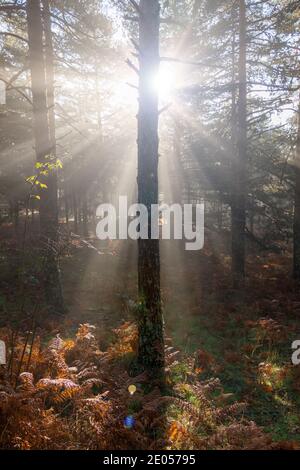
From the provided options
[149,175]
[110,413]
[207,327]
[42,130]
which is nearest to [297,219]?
[207,327]

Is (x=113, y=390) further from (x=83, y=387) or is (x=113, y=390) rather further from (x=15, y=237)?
(x=15, y=237)

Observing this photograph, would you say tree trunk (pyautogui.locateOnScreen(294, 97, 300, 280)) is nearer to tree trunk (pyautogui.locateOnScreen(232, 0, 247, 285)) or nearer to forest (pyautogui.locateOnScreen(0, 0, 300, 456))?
forest (pyautogui.locateOnScreen(0, 0, 300, 456))

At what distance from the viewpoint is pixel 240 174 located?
1367 centimetres

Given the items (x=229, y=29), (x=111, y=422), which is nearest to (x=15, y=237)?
(x=229, y=29)

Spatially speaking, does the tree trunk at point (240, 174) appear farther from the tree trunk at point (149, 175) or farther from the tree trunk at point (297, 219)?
the tree trunk at point (149, 175)

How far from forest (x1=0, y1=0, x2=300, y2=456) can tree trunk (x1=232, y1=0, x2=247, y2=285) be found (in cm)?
5

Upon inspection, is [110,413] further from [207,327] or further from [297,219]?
[297,219]

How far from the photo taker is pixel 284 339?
9891mm

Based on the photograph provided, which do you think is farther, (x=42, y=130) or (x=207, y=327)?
(x=207, y=327)

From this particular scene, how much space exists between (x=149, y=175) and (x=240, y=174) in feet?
26.9

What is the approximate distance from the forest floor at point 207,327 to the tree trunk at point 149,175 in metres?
0.62

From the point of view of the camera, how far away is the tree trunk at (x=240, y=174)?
1318cm

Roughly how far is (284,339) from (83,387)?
22.0 ft

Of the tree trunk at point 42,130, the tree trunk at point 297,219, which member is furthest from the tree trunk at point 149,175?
the tree trunk at point 297,219
